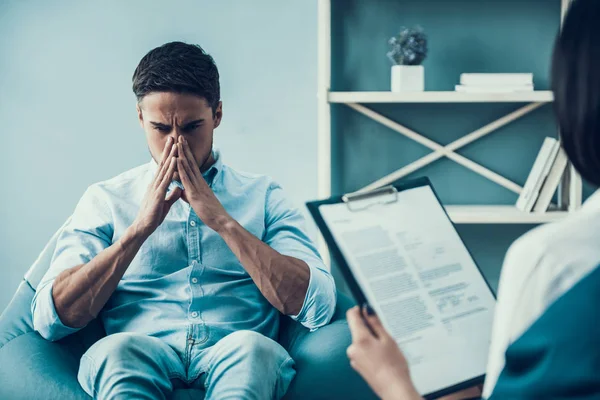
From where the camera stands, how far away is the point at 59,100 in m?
2.78

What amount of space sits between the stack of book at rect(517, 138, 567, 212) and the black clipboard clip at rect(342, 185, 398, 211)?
1581mm

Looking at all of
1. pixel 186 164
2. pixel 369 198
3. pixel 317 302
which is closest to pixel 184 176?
pixel 186 164

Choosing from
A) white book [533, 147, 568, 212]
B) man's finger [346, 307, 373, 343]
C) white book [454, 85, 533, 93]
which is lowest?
white book [533, 147, 568, 212]

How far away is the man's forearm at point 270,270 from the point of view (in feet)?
5.67

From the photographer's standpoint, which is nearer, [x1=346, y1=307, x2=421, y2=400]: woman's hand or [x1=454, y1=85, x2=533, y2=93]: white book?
[x1=346, y1=307, x2=421, y2=400]: woman's hand

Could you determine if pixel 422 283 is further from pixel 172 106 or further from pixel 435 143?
pixel 435 143

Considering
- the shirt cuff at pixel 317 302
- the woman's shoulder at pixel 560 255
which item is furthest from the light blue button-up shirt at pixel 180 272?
the woman's shoulder at pixel 560 255

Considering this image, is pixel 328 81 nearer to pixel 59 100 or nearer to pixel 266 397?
pixel 59 100

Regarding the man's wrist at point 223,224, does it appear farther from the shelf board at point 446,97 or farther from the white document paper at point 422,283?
the shelf board at point 446,97

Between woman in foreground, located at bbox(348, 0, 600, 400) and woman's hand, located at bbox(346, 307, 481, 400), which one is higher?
woman in foreground, located at bbox(348, 0, 600, 400)

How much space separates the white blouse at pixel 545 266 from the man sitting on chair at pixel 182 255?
84 cm

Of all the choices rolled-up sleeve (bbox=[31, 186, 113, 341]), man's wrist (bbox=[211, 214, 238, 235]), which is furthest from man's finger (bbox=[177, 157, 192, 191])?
rolled-up sleeve (bbox=[31, 186, 113, 341])

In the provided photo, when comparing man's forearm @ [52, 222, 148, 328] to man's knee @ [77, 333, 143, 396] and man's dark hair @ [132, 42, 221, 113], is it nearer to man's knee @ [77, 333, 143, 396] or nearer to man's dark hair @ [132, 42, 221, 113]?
man's knee @ [77, 333, 143, 396]

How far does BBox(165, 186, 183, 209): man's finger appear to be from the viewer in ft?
5.85
